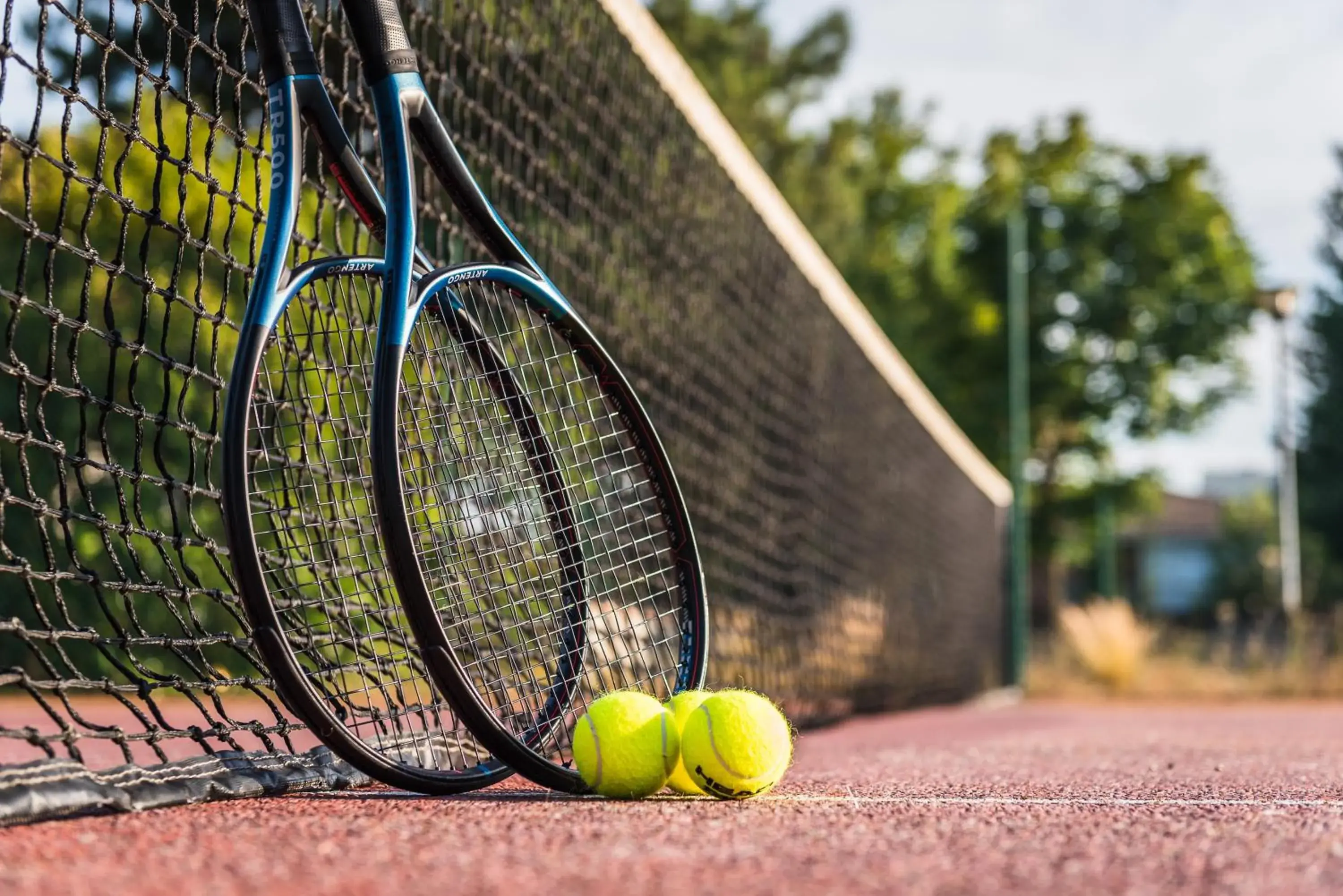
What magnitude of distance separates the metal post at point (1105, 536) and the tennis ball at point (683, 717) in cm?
2232

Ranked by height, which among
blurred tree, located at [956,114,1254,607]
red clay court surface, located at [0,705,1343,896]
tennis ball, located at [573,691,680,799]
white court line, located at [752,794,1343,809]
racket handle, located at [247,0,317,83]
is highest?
blurred tree, located at [956,114,1254,607]

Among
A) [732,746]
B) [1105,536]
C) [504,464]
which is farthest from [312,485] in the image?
[1105,536]

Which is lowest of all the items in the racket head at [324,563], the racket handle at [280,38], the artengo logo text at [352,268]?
the racket head at [324,563]

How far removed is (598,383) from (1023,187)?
24407 millimetres

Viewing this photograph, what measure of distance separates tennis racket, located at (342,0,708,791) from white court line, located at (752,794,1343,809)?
1.16 ft

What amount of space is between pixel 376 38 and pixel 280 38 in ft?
0.59

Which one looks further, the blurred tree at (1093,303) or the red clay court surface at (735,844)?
the blurred tree at (1093,303)

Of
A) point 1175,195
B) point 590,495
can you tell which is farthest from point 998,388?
point 590,495

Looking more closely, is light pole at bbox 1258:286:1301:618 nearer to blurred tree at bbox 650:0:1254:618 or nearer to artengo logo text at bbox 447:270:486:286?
blurred tree at bbox 650:0:1254:618

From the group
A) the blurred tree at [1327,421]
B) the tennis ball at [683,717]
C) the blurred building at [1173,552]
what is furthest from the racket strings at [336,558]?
the blurred building at [1173,552]

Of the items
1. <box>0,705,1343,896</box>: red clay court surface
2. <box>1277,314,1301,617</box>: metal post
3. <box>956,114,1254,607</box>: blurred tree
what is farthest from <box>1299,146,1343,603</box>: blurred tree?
<box>0,705,1343,896</box>: red clay court surface

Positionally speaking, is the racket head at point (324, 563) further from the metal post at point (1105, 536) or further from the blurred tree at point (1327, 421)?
the blurred tree at point (1327, 421)

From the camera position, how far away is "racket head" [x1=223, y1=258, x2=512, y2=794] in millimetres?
1902

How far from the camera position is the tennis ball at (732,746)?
2174mm
